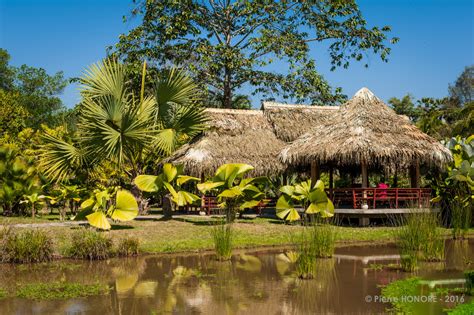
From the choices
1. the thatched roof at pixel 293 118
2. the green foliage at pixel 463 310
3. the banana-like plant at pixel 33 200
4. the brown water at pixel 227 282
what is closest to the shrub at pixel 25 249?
the brown water at pixel 227 282

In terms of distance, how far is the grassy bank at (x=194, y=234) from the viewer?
10.3m

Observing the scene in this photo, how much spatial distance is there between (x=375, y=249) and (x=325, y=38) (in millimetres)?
14620

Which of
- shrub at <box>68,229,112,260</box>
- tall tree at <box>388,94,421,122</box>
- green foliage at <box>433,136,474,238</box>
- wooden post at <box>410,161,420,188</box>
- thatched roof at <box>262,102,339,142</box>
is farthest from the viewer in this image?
tall tree at <box>388,94,421,122</box>

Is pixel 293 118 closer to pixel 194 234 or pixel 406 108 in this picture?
pixel 194 234

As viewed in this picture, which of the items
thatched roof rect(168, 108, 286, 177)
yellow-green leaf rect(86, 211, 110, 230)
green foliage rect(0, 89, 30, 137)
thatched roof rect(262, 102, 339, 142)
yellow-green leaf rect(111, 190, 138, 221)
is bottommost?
yellow-green leaf rect(86, 211, 110, 230)

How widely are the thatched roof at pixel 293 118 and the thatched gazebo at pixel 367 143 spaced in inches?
119

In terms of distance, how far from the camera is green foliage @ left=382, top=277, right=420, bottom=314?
5.71 metres

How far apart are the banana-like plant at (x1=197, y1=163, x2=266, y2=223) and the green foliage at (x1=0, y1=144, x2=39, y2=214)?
516 centimetres

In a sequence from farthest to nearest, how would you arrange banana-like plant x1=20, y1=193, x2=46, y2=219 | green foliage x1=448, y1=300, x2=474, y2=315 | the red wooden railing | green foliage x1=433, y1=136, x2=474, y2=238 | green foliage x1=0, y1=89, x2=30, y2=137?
green foliage x1=0, y1=89, x2=30, y2=137 < banana-like plant x1=20, y1=193, x2=46, y2=219 < the red wooden railing < green foliage x1=433, y1=136, x2=474, y2=238 < green foliage x1=448, y1=300, x2=474, y2=315

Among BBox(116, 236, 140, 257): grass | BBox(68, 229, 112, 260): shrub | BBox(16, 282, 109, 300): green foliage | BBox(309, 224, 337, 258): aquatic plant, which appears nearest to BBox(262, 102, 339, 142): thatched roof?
BBox(116, 236, 140, 257): grass

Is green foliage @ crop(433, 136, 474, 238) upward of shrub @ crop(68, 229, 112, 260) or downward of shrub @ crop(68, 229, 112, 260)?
upward

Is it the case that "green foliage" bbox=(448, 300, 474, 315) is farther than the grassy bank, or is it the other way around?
the grassy bank

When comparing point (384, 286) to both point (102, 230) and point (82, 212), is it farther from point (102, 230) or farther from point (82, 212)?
point (82, 212)

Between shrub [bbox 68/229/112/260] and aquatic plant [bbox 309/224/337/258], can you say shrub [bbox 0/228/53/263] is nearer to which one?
shrub [bbox 68/229/112/260]
